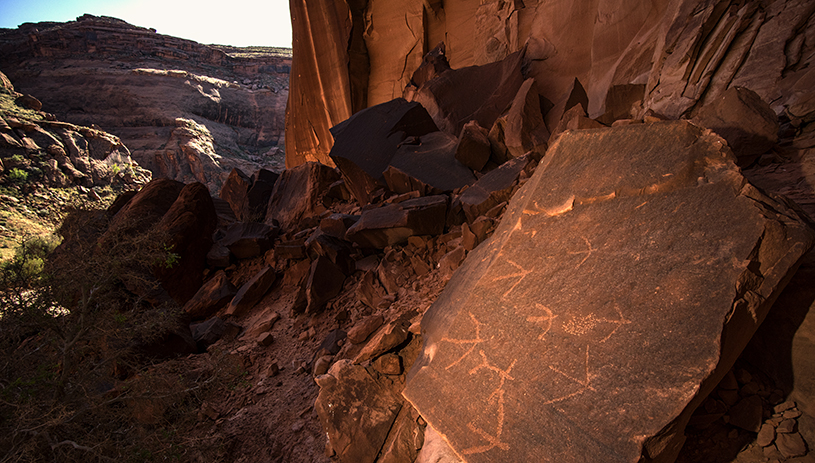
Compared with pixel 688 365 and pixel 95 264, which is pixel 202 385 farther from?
pixel 688 365

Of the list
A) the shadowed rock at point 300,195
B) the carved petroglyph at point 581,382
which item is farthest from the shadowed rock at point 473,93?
the carved petroglyph at point 581,382

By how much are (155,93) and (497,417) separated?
30633 millimetres

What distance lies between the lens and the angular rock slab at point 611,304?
1177 mm

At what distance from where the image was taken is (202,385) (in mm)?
2789

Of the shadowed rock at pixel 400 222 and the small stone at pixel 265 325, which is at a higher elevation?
the shadowed rock at pixel 400 222

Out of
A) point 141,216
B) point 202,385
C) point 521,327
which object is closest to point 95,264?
point 202,385

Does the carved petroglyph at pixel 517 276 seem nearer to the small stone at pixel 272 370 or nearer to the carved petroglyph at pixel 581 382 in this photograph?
the carved petroglyph at pixel 581 382

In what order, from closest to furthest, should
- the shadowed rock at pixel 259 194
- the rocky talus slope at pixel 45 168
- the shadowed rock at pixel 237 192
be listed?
the shadowed rock at pixel 259 194 < the shadowed rock at pixel 237 192 < the rocky talus slope at pixel 45 168

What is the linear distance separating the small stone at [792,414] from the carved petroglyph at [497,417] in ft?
3.25

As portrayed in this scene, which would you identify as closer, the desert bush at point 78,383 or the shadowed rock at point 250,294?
the desert bush at point 78,383

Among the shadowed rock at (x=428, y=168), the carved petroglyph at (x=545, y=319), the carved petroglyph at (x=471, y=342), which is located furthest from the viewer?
the shadowed rock at (x=428, y=168)

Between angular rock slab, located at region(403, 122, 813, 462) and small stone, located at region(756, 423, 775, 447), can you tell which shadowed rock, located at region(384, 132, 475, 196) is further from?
small stone, located at region(756, 423, 775, 447)

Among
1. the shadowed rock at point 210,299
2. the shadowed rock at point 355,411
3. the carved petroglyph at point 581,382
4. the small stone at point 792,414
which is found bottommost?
the shadowed rock at point 210,299

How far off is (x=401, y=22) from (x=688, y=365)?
917cm
